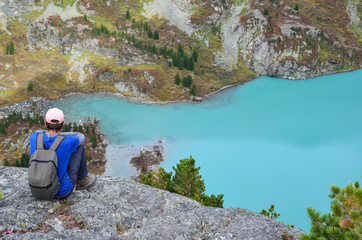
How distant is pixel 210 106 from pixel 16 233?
52.0 m

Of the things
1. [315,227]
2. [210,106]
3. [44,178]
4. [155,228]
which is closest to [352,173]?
[210,106]

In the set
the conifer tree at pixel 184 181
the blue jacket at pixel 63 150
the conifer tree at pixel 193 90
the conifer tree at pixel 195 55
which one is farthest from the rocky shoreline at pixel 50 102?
the blue jacket at pixel 63 150

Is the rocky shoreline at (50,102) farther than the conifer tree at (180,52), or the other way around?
the conifer tree at (180,52)

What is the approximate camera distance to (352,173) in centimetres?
3675

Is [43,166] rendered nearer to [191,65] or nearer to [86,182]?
[86,182]

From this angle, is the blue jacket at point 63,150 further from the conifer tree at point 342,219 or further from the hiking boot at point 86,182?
the conifer tree at point 342,219

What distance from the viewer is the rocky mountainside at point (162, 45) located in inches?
2520

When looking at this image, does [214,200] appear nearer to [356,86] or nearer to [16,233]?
[16,233]

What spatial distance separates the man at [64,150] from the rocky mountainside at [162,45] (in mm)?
51677

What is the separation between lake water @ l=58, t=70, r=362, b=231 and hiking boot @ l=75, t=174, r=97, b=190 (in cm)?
2514

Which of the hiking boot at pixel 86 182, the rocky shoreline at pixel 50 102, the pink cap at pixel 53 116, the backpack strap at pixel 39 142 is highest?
the pink cap at pixel 53 116

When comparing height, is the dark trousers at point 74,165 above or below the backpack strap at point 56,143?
below

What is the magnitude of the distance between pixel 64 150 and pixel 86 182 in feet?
8.64

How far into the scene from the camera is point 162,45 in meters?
72.8
